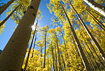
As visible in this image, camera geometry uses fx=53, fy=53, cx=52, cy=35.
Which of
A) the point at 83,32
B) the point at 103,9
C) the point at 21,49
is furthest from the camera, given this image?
the point at 83,32

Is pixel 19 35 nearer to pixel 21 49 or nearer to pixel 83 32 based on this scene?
pixel 21 49

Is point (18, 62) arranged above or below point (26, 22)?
below

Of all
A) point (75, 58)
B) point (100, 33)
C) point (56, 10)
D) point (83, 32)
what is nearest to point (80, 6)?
point (56, 10)

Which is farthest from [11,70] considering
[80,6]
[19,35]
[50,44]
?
[50,44]

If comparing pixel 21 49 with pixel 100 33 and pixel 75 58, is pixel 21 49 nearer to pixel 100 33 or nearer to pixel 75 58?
pixel 75 58

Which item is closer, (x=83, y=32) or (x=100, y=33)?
(x=83, y=32)

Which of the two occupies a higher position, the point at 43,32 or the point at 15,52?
the point at 15,52

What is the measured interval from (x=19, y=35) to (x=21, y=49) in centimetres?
19

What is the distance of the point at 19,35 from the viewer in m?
0.65

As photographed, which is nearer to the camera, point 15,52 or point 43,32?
point 15,52

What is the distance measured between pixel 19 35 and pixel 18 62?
31 centimetres

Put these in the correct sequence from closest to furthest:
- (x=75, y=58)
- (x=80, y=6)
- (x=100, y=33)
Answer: (x=80, y=6) < (x=75, y=58) < (x=100, y=33)

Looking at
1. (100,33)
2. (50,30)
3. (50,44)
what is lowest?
(50,44)

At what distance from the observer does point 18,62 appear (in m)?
0.50
